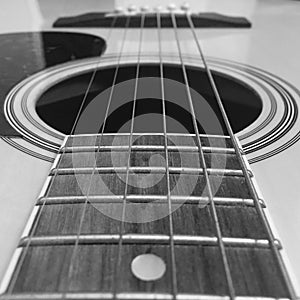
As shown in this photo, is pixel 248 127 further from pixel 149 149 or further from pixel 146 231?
pixel 146 231

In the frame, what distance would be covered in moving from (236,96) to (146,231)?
443mm

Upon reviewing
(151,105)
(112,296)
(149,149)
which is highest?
(151,105)

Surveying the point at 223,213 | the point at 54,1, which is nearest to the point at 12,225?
the point at 223,213

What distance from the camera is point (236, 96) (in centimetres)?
77

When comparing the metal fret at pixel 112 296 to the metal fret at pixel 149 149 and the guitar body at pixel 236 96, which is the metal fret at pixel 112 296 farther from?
the metal fret at pixel 149 149

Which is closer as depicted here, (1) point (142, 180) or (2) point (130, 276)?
(2) point (130, 276)

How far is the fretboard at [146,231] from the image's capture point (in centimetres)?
34

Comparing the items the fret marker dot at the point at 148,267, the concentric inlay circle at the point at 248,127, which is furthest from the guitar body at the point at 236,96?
the fret marker dot at the point at 148,267

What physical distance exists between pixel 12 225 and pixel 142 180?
5.8 inches

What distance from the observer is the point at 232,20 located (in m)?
1.15

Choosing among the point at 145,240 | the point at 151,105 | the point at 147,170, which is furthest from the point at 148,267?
the point at 151,105

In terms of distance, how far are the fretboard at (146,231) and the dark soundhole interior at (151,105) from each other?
0.13 meters

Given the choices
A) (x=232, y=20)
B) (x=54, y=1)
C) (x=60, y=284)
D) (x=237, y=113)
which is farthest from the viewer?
(x=54, y=1)

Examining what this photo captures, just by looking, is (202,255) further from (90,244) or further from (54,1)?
(54,1)
